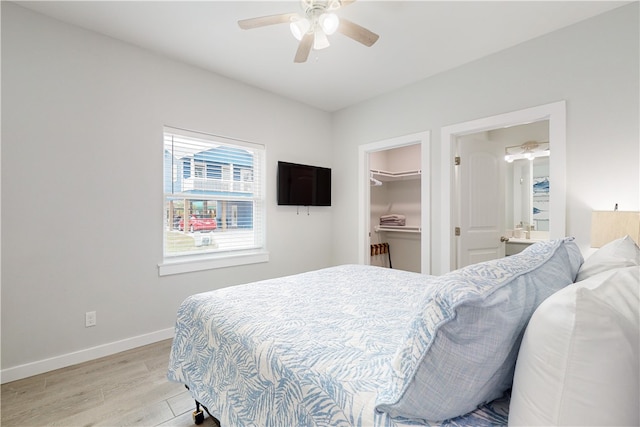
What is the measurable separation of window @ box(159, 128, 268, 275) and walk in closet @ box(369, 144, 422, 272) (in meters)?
2.00

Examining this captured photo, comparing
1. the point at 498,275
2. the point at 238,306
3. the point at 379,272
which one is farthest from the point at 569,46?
the point at 238,306

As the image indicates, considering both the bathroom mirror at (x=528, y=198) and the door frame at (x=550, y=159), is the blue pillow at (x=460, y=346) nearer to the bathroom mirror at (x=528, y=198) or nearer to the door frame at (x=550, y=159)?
the door frame at (x=550, y=159)

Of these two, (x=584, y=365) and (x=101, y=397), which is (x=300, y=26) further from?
(x=101, y=397)

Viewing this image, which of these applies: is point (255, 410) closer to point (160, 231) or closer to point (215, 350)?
point (215, 350)

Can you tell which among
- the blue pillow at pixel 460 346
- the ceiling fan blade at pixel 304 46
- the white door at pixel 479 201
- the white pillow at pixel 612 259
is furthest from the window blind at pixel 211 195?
the white pillow at pixel 612 259

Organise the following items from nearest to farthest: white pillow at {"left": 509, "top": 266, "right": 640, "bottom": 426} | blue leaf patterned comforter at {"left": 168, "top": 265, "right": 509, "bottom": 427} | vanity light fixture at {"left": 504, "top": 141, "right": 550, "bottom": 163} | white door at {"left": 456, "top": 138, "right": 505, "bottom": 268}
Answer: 1. white pillow at {"left": 509, "top": 266, "right": 640, "bottom": 426}
2. blue leaf patterned comforter at {"left": 168, "top": 265, "right": 509, "bottom": 427}
3. white door at {"left": 456, "top": 138, "right": 505, "bottom": 268}
4. vanity light fixture at {"left": 504, "top": 141, "right": 550, "bottom": 163}

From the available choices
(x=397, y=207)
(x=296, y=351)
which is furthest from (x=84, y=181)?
(x=397, y=207)

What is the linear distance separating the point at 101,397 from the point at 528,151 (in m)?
5.29

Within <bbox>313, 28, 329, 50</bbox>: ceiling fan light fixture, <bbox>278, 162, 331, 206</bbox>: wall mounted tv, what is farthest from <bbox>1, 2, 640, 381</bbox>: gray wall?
<bbox>313, 28, 329, 50</bbox>: ceiling fan light fixture

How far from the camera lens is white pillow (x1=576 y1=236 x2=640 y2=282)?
3.39 feet

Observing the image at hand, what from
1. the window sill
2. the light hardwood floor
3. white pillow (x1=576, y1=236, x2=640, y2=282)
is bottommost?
the light hardwood floor

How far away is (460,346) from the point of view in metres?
0.68

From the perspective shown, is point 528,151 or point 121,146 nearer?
point 121,146

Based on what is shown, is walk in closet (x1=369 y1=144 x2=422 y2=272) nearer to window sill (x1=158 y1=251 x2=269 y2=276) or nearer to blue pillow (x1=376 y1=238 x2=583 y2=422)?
window sill (x1=158 y1=251 x2=269 y2=276)
